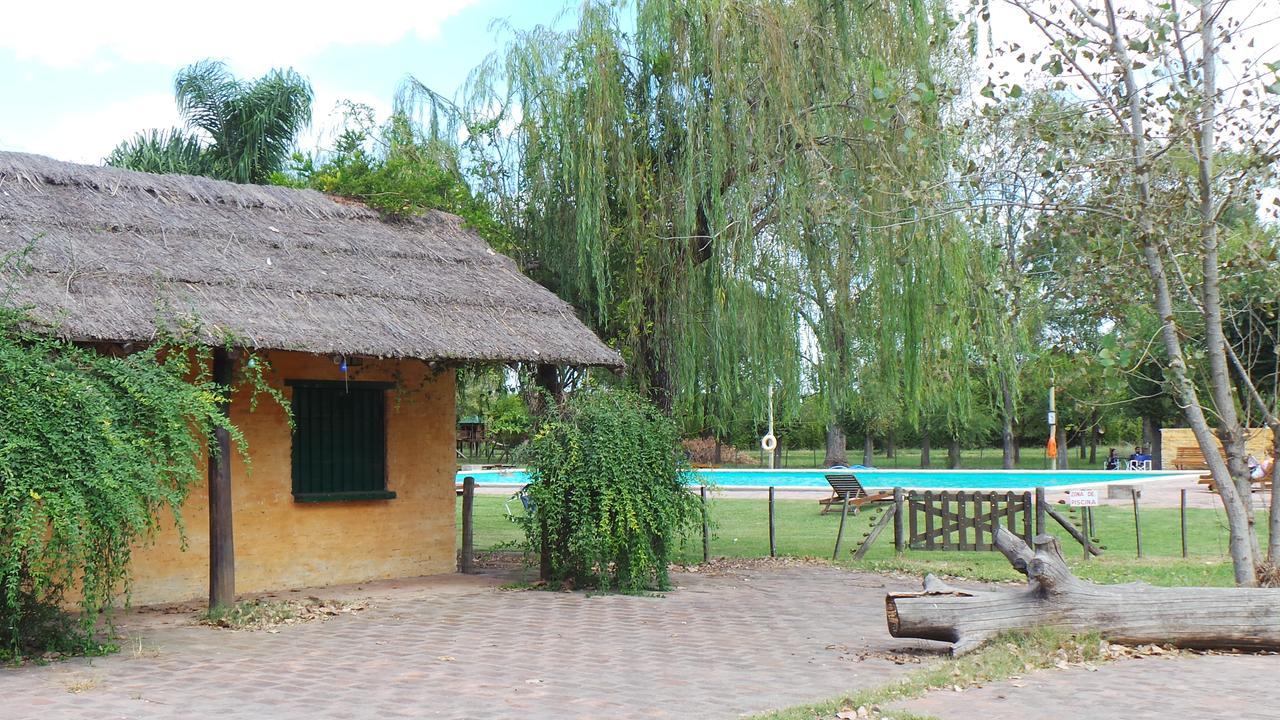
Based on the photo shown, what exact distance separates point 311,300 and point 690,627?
4484 millimetres

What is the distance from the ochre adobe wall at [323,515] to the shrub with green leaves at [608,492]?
1.78 m

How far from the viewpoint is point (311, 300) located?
35.7 ft

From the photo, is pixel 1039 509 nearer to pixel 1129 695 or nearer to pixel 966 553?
pixel 966 553

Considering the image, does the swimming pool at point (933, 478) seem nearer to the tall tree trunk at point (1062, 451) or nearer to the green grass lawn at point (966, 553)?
→ the green grass lawn at point (966, 553)

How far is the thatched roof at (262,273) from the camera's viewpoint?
31.4ft

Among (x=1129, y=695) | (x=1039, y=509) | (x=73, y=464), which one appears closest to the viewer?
(x=1129, y=695)

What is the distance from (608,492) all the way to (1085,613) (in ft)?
15.0

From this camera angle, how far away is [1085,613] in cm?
845

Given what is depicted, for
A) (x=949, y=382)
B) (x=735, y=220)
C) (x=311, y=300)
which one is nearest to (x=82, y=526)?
(x=311, y=300)

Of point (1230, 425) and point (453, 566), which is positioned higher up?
point (1230, 425)

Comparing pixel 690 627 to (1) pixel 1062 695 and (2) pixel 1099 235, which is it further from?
(2) pixel 1099 235

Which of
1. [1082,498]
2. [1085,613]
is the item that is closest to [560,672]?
[1085,613]

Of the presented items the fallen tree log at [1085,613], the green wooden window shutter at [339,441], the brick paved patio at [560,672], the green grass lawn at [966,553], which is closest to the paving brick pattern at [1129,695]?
the brick paved patio at [560,672]

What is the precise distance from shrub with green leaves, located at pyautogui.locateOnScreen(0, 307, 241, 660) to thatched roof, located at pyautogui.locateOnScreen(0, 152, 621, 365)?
71 centimetres
